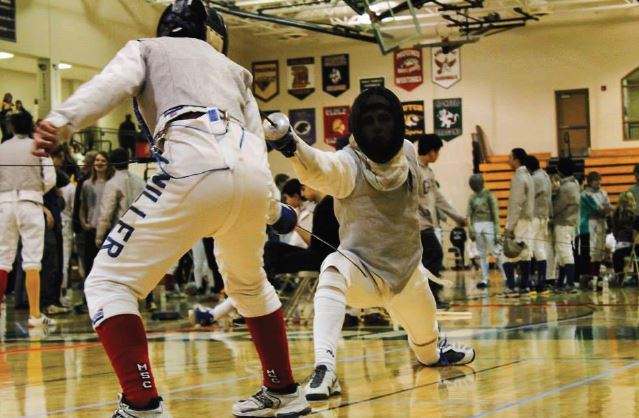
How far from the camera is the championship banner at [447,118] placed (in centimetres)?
2264

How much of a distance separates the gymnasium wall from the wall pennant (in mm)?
735

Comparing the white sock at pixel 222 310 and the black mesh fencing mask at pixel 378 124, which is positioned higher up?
the black mesh fencing mask at pixel 378 124

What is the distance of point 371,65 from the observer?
23203 millimetres

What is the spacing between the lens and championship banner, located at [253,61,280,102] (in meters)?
23.7

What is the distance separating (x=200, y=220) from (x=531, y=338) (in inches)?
136

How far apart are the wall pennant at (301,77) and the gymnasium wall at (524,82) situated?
2.41ft

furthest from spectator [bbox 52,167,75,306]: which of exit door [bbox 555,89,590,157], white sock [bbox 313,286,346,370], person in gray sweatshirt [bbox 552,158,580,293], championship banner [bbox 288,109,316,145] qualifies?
exit door [bbox 555,89,590,157]

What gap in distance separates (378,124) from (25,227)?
4.25 meters

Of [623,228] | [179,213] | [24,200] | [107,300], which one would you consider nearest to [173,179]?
[179,213]

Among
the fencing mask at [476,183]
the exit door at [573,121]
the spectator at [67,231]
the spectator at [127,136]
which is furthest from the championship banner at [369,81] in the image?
the spectator at [67,231]

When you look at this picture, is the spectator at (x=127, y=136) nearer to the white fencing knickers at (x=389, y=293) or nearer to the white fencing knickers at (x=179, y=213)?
the white fencing knickers at (x=389, y=293)

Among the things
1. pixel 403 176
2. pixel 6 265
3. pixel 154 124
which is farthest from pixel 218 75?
pixel 6 265

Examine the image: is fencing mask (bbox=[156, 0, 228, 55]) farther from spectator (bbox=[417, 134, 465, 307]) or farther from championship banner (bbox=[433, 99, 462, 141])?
championship banner (bbox=[433, 99, 462, 141])

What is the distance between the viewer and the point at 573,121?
2194cm
